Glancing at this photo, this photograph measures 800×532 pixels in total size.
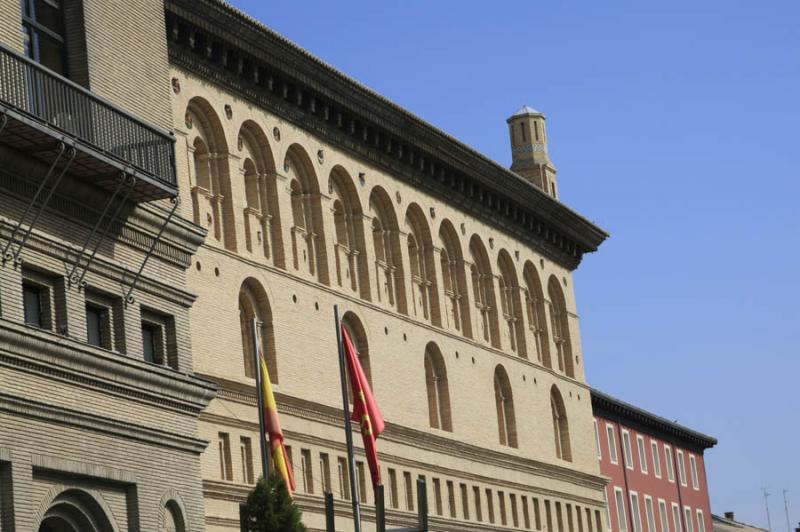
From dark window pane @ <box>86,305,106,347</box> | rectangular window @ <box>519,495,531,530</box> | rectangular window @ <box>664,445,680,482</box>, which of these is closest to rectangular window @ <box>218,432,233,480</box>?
dark window pane @ <box>86,305,106,347</box>

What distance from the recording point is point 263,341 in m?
47.2

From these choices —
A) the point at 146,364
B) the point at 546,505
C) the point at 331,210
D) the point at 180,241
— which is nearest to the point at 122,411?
the point at 146,364

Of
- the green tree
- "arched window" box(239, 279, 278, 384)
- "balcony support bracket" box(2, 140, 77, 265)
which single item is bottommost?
the green tree

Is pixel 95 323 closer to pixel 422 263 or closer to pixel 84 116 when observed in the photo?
pixel 84 116

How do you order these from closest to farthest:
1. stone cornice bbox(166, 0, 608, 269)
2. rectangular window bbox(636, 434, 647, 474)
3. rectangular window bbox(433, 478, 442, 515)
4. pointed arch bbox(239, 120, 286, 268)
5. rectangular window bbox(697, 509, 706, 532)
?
stone cornice bbox(166, 0, 608, 269) < pointed arch bbox(239, 120, 286, 268) < rectangular window bbox(433, 478, 442, 515) < rectangular window bbox(636, 434, 647, 474) < rectangular window bbox(697, 509, 706, 532)

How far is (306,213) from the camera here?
50.9 meters

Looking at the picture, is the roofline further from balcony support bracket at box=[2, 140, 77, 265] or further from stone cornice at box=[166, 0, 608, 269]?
balcony support bracket at box=[2, 140, 77, 265]

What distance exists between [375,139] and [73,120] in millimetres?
26597

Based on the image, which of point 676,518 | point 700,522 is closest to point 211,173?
point 676,518

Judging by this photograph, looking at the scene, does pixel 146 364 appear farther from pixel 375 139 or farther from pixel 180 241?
pixel 375 139

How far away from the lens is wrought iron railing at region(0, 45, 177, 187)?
26953 mm

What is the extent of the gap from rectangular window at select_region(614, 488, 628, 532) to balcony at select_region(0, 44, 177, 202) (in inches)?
2000

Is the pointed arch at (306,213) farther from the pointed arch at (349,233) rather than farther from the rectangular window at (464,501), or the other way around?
the rectangular window at (464,501)

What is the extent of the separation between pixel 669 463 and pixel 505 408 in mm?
30303
